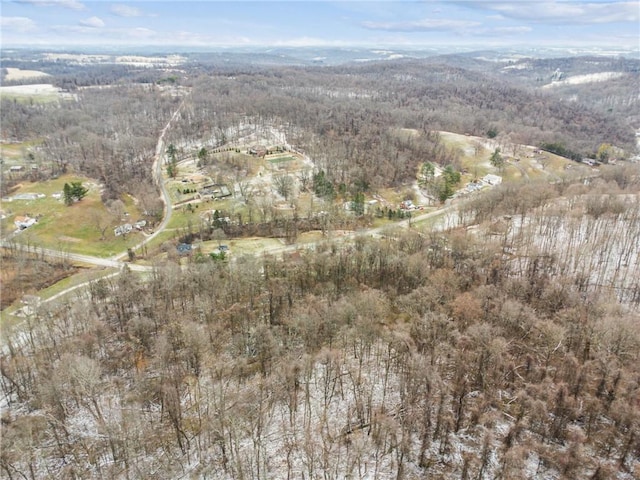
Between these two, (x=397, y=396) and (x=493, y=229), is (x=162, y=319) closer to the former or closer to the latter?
(x=397, y=396)

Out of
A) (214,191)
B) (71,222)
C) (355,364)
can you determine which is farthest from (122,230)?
(355,364)

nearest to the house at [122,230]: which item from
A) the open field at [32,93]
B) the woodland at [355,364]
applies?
the woodland at [355,364]

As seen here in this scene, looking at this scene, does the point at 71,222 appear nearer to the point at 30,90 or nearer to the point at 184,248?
the point at 184,248

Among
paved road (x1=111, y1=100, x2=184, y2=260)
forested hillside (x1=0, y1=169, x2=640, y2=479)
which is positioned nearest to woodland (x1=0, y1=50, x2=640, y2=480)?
forested hillside (x1=0, y1=169, x2=640, y2=479)

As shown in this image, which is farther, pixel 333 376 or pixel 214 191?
pixel 214 191

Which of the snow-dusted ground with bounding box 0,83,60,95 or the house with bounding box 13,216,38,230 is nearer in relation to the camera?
the house with bounding box 13,216,38,230

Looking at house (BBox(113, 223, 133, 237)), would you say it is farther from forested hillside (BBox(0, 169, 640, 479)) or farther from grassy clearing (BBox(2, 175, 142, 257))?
forested hillside (BBox(0, 169, 640, 479))

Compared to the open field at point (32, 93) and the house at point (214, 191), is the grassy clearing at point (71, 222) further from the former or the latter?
the open field at point (32, 93)

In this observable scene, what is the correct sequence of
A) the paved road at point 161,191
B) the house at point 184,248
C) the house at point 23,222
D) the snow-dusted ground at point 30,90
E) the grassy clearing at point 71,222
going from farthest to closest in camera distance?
the snow-dusted ground at point 30,90, the house at point 23,222, the paved road at point 161,191, the grassy clearing at point 71,222, the house at point 184,248
